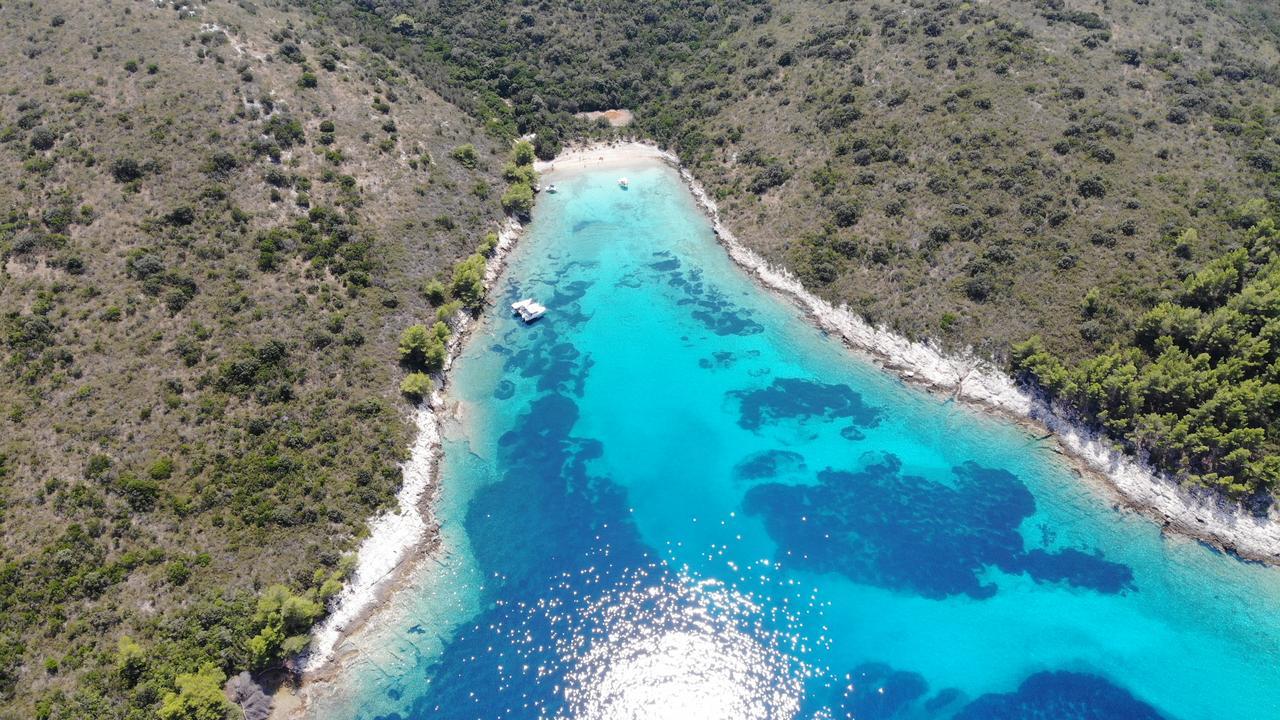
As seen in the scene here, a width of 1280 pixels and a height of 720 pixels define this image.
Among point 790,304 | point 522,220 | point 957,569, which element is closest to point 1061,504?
point 957,569

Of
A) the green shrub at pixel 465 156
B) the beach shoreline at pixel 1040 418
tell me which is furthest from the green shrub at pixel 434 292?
the beach shoreline at pixel 1040 418

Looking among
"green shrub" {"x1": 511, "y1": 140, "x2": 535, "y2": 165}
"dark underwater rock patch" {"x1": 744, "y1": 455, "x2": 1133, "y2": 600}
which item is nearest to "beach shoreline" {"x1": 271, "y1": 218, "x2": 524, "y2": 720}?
"dark underwater rock patch" {"x1": 744, "y1": 455, "x2": 1133, "y2": 600}

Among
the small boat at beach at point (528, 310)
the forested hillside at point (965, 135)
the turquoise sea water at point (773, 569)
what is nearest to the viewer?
the turquoise sea water at point (773, 569)

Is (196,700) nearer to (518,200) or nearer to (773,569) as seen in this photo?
(773,569)

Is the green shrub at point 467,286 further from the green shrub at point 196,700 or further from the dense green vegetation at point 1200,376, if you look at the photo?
the dense green vegetation at point 1200,376

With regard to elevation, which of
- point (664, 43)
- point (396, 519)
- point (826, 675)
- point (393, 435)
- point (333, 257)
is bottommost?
point (826, 675)

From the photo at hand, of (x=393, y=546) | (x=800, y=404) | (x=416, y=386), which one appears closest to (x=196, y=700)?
(x=393, y=546)

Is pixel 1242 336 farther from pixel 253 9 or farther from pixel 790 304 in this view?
pixel 253 9
